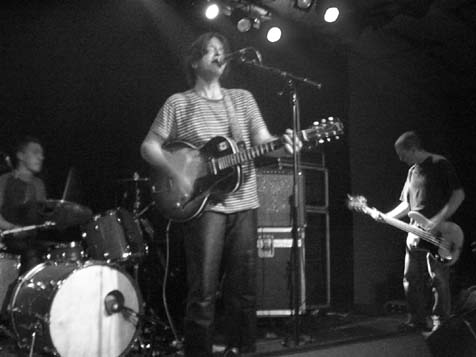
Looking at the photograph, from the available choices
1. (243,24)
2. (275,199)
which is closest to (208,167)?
(275,199)

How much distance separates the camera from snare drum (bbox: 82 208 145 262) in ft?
14.7

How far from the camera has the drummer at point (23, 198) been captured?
5252mm

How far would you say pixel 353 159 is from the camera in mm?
7172

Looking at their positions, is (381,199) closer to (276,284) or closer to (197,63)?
(276,284)

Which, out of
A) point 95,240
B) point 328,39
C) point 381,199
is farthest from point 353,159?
point 95,240

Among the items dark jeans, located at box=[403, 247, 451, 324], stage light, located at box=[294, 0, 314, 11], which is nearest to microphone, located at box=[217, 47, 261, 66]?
stage light, located at box=[294, 0, 314, 11]

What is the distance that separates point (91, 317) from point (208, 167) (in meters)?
1.55

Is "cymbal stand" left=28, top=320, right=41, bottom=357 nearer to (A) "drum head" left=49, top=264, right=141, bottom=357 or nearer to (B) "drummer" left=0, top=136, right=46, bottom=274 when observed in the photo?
(A) "drum head" left=49, top=264, right=141, bottom=357

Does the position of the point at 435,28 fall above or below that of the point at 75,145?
above

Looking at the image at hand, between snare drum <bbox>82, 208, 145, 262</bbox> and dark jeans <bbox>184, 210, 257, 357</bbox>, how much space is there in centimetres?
141

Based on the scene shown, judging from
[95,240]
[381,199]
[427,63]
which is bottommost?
[95,240]

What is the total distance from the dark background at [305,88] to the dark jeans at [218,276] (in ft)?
10.1

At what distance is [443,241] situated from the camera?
5.45m

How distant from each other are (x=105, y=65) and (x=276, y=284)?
112 inches
